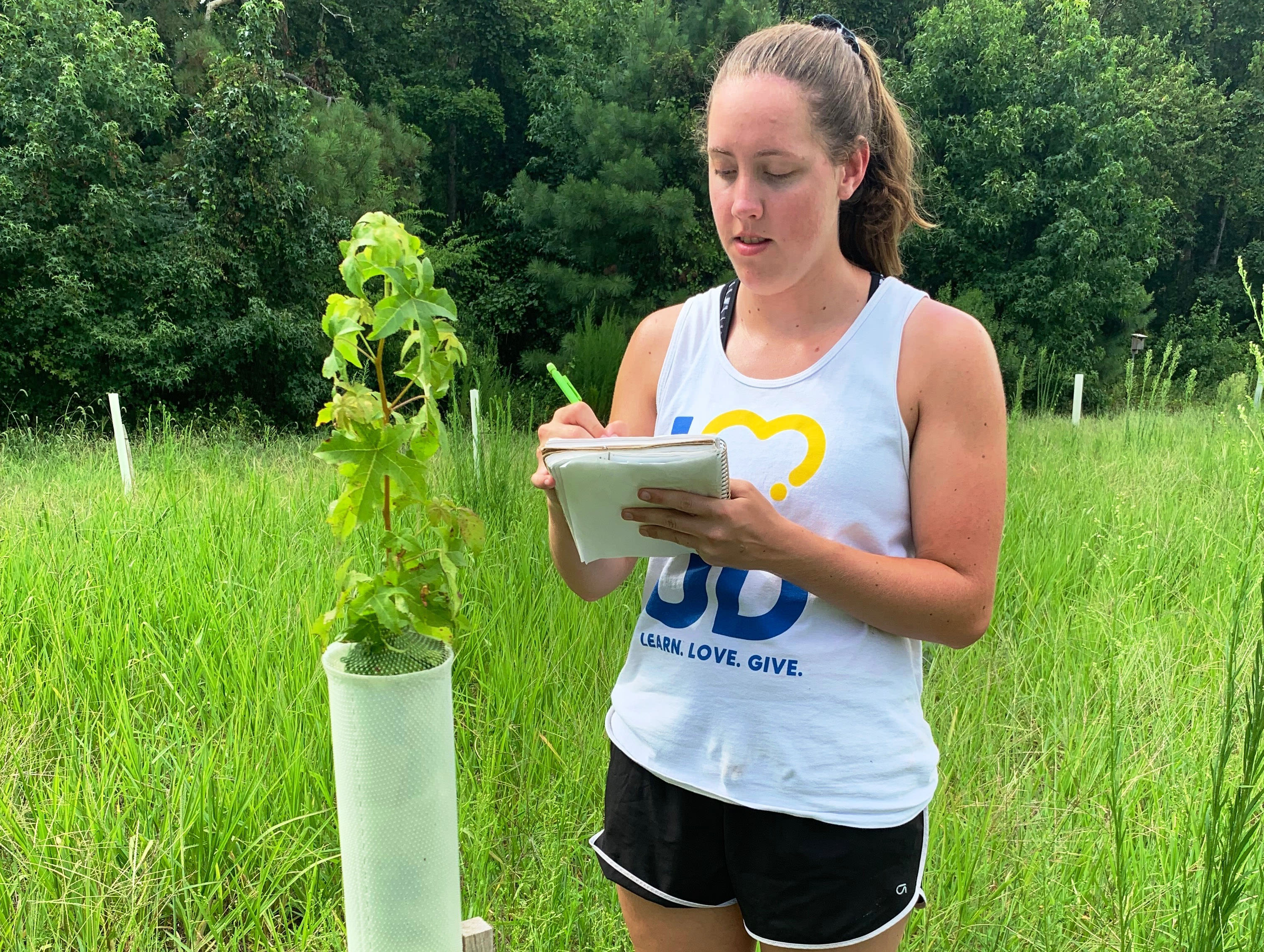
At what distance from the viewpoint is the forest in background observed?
Result: 35.6 ft

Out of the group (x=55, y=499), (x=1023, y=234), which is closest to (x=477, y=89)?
(x=1023, y=234)

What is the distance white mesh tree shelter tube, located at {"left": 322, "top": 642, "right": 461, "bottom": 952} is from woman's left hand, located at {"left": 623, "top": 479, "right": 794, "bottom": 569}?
0.89 ft

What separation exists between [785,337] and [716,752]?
0.51 m

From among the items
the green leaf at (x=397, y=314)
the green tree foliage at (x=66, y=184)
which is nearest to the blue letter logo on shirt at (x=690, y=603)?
the green leaf at (x=397, y=314)

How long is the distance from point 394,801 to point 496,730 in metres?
1.70

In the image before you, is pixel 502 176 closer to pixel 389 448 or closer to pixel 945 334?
pixel 945 334

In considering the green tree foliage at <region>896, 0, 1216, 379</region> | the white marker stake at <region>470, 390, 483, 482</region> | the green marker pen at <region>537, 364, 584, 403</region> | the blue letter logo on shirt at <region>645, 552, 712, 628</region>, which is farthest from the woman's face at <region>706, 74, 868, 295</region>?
the green tree foliage at <region>896, 0, 1216, 379</region>

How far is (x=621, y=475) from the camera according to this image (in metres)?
0.88

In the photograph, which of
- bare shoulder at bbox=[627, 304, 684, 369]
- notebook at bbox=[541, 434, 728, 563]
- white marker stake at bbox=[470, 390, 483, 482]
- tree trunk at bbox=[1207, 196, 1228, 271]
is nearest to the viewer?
notebook at bbox=[541, 434, 728, 563]

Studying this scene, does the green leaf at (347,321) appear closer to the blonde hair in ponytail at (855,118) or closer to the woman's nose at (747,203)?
the woman's nose at (747,203)

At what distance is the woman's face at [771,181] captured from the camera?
40.3 inches

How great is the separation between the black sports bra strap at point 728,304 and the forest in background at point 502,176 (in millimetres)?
4113

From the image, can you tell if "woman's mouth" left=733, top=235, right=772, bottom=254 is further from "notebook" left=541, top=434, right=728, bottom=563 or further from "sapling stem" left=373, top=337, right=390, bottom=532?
"sapling stem" left=373, top=337, right=390, bottom=532

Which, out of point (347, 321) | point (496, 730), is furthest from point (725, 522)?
point (496, 730)
